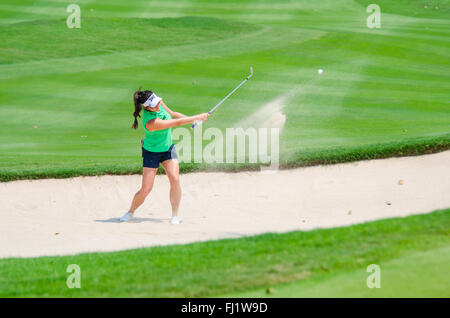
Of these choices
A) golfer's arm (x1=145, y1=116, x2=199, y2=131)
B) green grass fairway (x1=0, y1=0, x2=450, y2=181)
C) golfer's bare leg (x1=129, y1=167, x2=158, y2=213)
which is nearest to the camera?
golfer's arm (x1=145, y1=116, x2=199, y2=131)

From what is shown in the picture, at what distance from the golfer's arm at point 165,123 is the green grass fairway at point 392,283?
11.0 ft

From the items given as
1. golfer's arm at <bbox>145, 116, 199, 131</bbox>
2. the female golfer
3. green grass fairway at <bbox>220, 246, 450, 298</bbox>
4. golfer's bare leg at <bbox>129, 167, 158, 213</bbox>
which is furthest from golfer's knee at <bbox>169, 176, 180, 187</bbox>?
green grass fairway at <bbox>220, 246, 450, 298</bbox>

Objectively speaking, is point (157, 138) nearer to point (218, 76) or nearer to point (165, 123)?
point (165, 123)

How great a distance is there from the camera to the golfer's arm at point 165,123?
8.11 meters

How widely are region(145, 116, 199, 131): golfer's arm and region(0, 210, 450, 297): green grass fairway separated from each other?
1787 millimetres

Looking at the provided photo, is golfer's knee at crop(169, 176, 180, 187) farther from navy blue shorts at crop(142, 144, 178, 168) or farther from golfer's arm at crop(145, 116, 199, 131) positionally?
golfer's arm at crop(145, 116, 199, 131)

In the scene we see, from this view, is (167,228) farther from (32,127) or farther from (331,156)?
(32,127)

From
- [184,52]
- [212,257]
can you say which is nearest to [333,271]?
[212,257]

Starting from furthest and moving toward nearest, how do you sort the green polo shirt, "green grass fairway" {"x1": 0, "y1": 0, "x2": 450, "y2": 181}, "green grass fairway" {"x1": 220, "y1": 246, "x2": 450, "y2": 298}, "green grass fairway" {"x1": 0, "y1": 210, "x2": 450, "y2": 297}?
"green grass fairway" {"x1": 0, "y1": 0, "x2": 450, "y2": 181} → the green polo shirt → "green grass fairway" {"x1": 0, "y1": 210, "x2": 450, "y2": 297} → "green grass fairway" {"x1": 220, "y1": 246, "x2": 450, "y2": 298}

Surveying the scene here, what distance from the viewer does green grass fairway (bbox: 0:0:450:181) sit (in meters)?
11.9

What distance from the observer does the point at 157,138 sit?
8523 mm

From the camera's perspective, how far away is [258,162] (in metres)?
10.6

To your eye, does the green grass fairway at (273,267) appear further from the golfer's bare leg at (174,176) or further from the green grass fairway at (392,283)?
the golfer's bare leg at (174,176)
